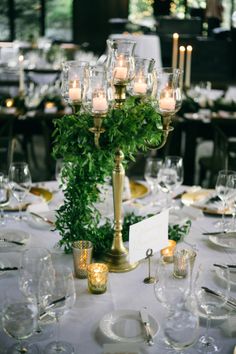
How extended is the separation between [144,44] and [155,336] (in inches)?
165

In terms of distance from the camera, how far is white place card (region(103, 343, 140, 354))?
53.2 inches

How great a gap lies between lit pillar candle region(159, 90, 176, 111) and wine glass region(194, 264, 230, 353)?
0.55 metres

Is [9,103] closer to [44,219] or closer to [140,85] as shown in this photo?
[44,219]

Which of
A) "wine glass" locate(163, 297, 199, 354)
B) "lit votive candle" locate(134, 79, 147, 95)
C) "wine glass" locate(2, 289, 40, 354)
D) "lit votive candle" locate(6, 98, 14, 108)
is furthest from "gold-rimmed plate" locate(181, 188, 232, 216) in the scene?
"lit votive candle" locate(6, 98, 14, 108)

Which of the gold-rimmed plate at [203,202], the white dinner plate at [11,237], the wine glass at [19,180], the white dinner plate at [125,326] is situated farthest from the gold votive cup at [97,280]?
the gold-rimmed plate at [203,202]

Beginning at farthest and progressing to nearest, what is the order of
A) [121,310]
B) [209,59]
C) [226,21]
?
[226,21], [209,59], [121,310]

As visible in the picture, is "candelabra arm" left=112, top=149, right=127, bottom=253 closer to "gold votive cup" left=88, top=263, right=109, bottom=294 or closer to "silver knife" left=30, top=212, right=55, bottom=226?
"gold votive cup" left=88, top=263, right=109, bottom=294

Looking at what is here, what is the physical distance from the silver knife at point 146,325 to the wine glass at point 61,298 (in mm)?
205

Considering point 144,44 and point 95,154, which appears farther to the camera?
point 144,44

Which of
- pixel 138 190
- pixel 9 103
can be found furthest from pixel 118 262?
pixel 9 103

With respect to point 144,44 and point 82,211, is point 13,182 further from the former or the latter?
point 144,44

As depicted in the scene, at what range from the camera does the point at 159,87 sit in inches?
71.7

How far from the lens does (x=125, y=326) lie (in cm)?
150

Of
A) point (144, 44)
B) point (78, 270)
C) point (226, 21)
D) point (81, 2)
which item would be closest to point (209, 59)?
point (226, 21)
